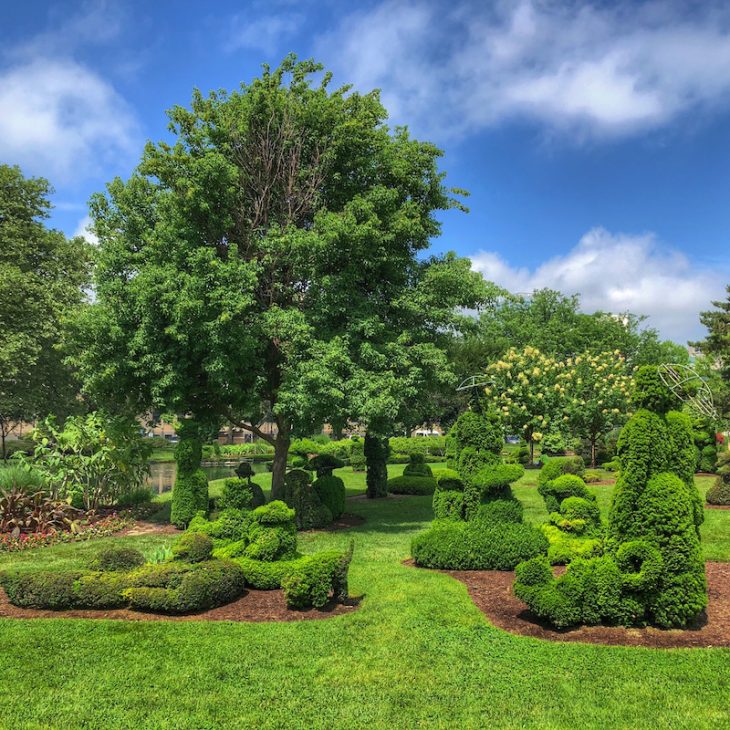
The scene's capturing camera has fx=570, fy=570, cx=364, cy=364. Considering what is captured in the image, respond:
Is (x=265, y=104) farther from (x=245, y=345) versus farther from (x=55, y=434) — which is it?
(x=55, y=434)

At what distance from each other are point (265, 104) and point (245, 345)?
636 cm

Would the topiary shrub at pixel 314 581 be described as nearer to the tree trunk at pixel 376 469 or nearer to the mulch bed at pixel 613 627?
the mulch bed at pixel 613 627

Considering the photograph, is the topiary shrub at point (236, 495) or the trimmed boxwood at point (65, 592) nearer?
the trimmed boxwood at point (65, 592)

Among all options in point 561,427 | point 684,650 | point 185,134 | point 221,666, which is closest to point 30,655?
point 221,666

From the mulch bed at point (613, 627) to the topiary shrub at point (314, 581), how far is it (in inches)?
78.4

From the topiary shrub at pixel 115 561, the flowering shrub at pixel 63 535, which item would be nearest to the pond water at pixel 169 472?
the flowering shrub at pixel 63 535

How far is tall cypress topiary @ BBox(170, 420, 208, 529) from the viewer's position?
14414 mm

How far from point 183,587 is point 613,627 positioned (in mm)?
5358

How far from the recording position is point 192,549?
27.5ft

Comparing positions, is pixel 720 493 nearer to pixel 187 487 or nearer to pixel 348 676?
pixel 348 676

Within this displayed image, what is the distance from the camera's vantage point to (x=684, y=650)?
5973 millimetres

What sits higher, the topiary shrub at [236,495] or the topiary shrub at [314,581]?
the topiary shrub at [236,495]

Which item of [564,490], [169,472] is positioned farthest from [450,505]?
[169,472]

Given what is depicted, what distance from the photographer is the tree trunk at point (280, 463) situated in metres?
15.7
